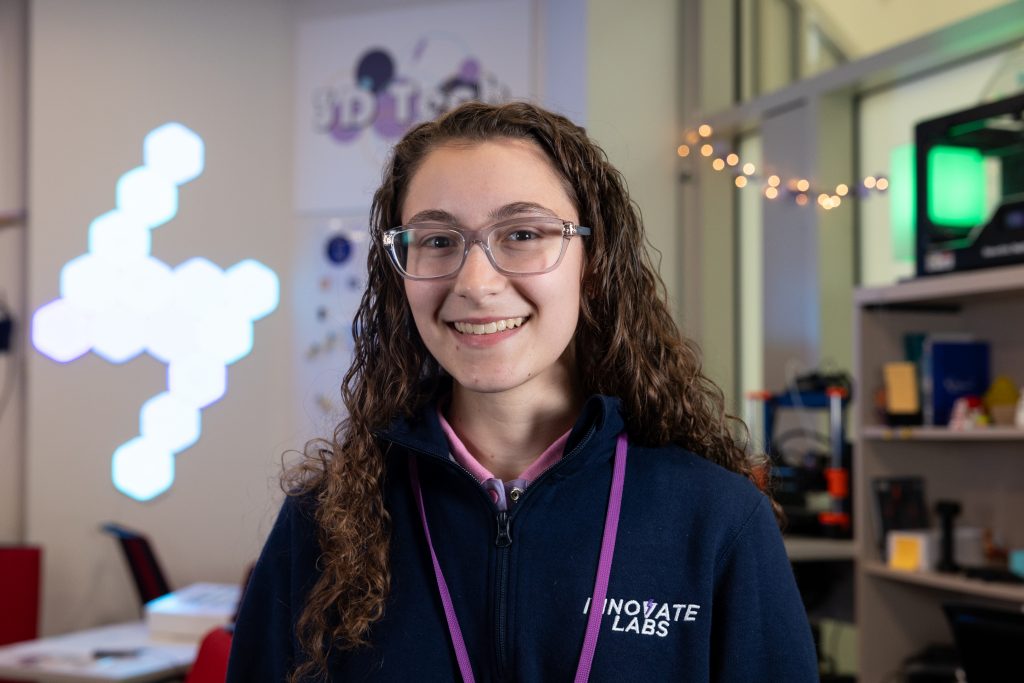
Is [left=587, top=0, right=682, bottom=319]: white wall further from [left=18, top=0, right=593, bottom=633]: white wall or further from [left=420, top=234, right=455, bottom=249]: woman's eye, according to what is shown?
[left=420, top=234, right=455, bottom=249]: woman's eye

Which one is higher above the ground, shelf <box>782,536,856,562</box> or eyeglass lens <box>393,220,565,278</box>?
eyeglass lens <box>393,220,565,278</box>

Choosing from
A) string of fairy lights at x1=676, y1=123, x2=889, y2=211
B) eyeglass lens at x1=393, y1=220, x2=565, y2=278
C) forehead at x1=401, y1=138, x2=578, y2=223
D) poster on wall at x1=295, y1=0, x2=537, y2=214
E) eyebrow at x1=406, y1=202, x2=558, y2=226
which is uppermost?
poster on wall at x1=295, y1=0, x2=537, y2=214

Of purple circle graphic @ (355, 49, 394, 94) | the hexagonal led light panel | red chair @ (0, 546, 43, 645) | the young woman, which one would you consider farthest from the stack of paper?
purple circle graphic @ (355, 49, 394, 94)

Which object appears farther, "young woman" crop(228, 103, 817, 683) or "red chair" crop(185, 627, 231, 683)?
"red chair" crop(185, 627, 231, 683)

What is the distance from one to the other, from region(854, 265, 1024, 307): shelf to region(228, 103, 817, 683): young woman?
178 cm

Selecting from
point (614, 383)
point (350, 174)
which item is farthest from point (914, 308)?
point (350, 174)

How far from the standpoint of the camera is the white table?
3.15 meters

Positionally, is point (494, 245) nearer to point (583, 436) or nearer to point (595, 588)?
point (583, 436)

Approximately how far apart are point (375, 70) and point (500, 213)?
451cm

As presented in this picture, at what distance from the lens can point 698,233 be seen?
17.3 feet

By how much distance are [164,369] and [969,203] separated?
3.68 meters

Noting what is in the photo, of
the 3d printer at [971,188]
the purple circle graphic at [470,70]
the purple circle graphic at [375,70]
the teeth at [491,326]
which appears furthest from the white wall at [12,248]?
the teeth at [491,326]

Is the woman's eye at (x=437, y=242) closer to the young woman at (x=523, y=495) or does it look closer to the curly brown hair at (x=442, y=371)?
the young woman at (x=523, y=495)

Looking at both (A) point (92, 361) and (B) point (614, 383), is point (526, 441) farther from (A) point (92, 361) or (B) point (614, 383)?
(A) point (92, 361)
